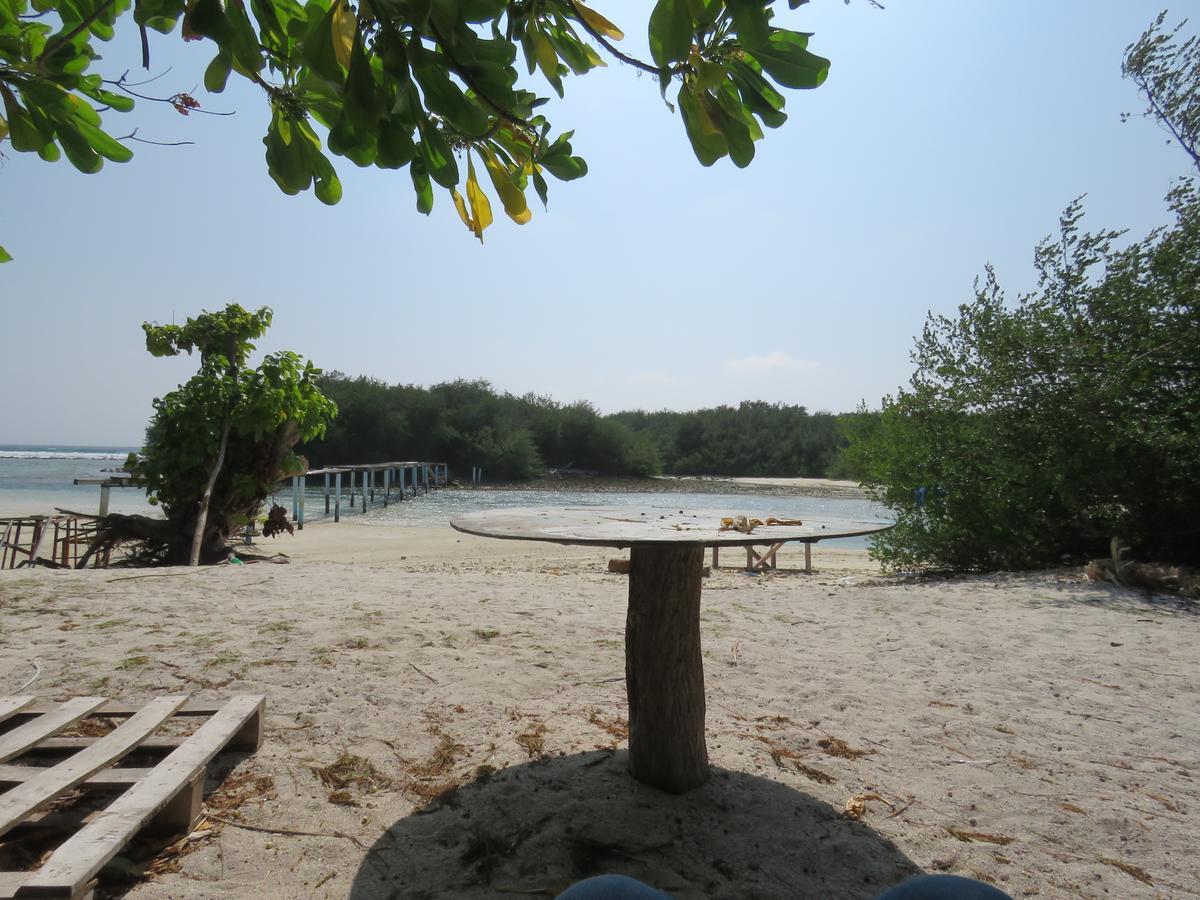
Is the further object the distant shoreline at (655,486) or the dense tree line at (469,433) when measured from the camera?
the dense tree line at (469,433)

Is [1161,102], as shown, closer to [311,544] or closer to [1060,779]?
[1060,779]

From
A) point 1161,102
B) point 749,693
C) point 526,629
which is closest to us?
point 749,693

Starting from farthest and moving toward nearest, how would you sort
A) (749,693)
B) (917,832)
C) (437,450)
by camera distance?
(437,450) → (749,693) → (917,832)

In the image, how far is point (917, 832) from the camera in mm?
2031

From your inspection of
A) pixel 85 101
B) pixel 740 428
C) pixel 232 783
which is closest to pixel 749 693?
pixel 232 783

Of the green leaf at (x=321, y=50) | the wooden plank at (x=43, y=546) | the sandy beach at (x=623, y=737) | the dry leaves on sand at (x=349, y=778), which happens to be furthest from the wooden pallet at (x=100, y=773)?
the wooden plank at (x=43, y=546)

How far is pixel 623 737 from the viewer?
2.65 metres

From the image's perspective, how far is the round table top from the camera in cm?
194

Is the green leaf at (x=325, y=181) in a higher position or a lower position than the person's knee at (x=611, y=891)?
higher

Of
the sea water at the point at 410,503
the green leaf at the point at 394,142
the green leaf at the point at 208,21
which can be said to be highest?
the green leaf at the point at 208,21

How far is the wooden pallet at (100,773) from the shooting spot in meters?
1.34

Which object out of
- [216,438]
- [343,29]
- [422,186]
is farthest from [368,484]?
[343,29]

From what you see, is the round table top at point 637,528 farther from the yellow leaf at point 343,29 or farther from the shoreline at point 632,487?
the shoreline at point 632,487

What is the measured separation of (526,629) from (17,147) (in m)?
3.55
